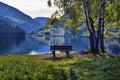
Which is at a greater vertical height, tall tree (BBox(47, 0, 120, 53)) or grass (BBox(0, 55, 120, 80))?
tall tree (BBox(47, 0, 120, 53))

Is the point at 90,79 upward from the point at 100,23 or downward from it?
downward

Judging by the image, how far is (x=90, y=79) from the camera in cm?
1862

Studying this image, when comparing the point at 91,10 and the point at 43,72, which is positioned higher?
the point at 91,10

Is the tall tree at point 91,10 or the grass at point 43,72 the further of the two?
the tall tree at point 91,10

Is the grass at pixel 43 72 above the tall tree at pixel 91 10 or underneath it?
underneath

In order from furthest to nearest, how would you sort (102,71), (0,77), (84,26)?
1. (84,26)
2. (102,71)
3. (0,77)

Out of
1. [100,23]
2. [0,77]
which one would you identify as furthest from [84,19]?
[0,77]

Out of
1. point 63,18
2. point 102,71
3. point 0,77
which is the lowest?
point 102,71

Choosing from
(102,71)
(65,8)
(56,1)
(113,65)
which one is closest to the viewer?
(102,71)

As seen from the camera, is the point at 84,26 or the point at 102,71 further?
the point at 84,26

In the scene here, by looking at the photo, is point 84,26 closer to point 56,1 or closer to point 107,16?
point 107,16

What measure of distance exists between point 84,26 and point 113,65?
30281 mm

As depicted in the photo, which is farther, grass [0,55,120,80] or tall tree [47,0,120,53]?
tall tree [47,0,120,53]

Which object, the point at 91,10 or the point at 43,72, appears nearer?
the point at 43,72
